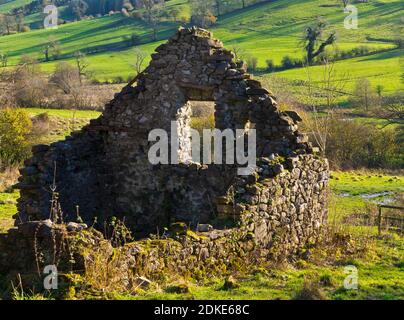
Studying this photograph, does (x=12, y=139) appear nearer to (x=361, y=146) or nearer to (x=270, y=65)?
(x=361, y=146)

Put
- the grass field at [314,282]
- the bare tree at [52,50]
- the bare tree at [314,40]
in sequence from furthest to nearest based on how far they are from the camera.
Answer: the bare tree at [52,50]
the bare tree at [314,40]
the grass field at [314,282]

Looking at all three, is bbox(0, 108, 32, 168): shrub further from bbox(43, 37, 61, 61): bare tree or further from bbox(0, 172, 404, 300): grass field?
bbox(43, 37, 61, 61): bare tree

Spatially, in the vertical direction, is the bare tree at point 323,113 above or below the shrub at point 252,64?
below

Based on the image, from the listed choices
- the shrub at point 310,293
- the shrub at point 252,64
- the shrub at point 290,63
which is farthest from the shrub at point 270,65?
the shrub at point 310,293

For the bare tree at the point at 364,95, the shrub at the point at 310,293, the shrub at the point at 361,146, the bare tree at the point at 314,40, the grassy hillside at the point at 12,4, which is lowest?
the shrub at the point at 310,293

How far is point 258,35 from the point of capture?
9944 centimetres

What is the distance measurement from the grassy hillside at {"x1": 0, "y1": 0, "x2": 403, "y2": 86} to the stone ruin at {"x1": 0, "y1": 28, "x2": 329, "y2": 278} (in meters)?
59.0

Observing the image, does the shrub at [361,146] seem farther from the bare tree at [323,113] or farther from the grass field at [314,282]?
the grass field at [314,282]

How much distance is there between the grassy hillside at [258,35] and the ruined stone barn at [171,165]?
194 feet

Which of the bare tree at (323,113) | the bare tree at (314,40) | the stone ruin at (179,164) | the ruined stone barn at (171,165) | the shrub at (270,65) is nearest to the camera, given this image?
the stone ruin at (179,164)

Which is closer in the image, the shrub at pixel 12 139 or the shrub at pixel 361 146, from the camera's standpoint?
the shrub at pixel 12 139

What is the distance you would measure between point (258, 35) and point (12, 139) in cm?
7326

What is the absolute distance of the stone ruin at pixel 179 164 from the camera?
11.1m

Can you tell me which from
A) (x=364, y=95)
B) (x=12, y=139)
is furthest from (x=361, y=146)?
(x=12, y=139)
